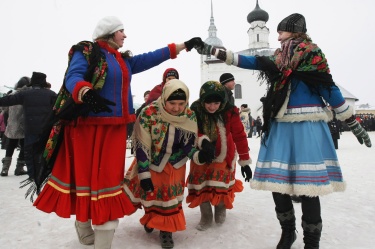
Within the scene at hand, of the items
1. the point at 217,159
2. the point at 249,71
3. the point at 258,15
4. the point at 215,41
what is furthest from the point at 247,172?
the point at 215,41

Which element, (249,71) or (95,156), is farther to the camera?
(249,71)

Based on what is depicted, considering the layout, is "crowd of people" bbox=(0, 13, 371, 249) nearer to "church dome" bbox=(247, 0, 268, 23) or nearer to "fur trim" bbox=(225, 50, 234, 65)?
"fur trim" bbox=(225, 50, 234, 65)

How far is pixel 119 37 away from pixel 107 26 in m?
0.13

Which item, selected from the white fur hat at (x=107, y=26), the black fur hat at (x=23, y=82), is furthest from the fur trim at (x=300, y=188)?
the black fur hat at (x=23, y=82)

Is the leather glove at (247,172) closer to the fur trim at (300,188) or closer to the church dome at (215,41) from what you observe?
the fur trim at (300,188)

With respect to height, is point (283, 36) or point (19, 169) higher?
point (283, 36)

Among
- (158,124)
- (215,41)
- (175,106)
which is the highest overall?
(215,41)

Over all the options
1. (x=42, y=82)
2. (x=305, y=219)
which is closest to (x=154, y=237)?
(x=305, y=219)

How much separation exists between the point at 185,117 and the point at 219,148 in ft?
1.99

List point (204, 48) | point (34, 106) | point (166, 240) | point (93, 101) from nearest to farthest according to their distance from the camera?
1. point (93, 101)
2. point (166, 240)
3. point (204, 48)
4. point (34, 106)

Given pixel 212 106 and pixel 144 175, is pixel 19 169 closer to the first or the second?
pixel 144 175

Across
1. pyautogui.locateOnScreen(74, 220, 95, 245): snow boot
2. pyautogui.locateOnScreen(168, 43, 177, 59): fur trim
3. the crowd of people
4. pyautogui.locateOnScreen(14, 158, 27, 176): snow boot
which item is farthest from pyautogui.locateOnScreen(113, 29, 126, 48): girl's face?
pyautogui.locateOnScreen(14, 158, 27, 176): snow boot

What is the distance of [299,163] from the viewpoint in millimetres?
2270

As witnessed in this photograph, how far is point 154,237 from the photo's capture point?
2.92 meters
